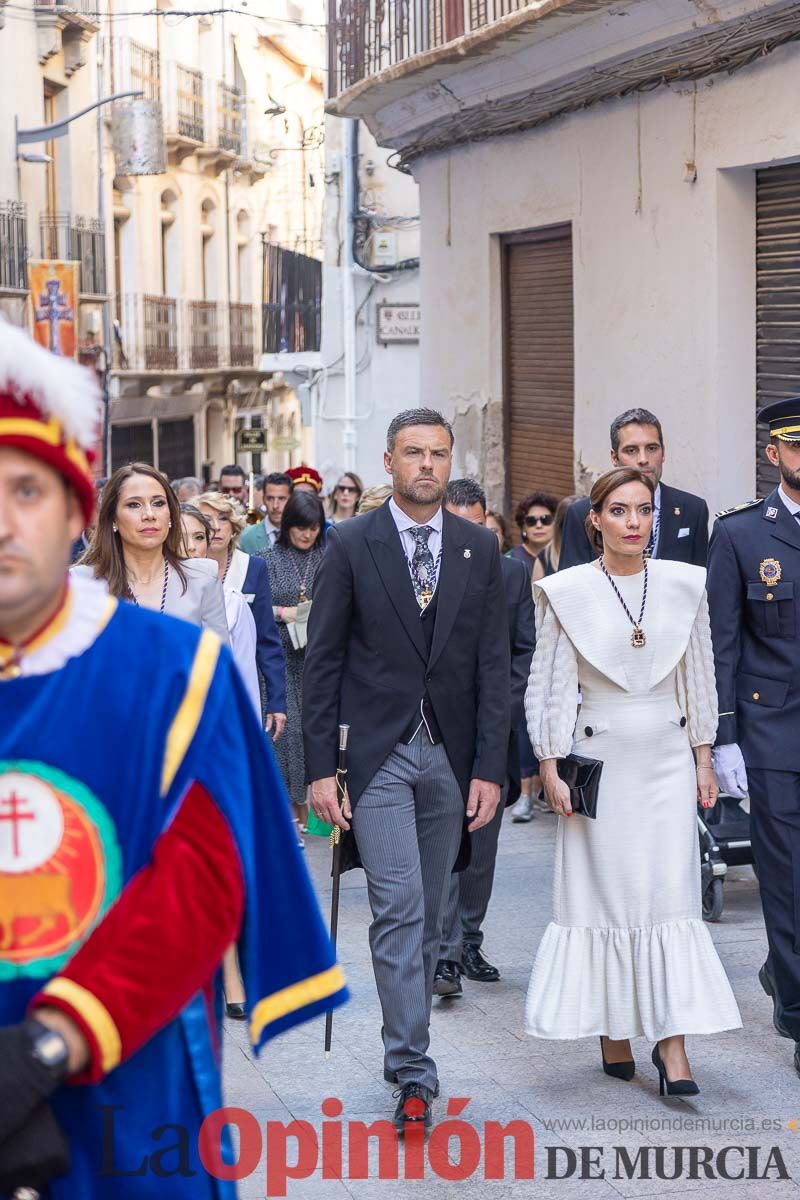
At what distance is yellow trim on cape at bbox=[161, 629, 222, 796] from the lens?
7.98ft

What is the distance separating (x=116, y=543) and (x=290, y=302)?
22.6 meters

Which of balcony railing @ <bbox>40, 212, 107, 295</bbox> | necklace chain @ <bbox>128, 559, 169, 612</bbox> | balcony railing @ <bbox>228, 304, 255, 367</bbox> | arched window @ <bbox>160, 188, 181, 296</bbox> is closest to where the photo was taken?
necklace chain @ <bbox>128, 559, 169, 612</bbox>

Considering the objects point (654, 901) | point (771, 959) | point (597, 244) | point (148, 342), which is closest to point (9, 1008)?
point (654, 901)

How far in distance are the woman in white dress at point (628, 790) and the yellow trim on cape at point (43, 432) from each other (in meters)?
3.29

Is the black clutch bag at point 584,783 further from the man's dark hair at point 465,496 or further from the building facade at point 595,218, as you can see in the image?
the building facade at point 595,218

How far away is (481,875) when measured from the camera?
695 centimetres

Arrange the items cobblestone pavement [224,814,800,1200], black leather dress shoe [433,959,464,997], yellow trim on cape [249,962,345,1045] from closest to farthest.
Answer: yellow trim on cape [249,962,345,1045], cobblestone pavement [224,814,800,1200], black leather dress shoe [433,959,464,997]

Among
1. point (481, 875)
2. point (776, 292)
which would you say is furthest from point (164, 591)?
point (776, 292)

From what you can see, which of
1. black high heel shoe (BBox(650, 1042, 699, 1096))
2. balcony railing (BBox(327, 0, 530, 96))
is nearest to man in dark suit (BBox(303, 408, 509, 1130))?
black high heel shoe (BBox(650, 1042, 699, 1096))

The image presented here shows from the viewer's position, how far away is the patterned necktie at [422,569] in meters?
5.64

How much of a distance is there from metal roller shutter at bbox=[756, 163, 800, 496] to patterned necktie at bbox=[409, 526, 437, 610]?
4495 millimetres

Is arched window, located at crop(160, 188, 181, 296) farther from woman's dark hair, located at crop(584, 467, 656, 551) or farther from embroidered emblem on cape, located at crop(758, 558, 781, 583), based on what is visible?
woman's dark hair, located at crop(584, 467, 656, 551)

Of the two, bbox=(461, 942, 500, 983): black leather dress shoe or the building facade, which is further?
the building facade

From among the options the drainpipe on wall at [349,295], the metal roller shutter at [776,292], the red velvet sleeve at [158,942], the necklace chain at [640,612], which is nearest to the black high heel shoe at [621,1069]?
the necklace chain at [640,612]
